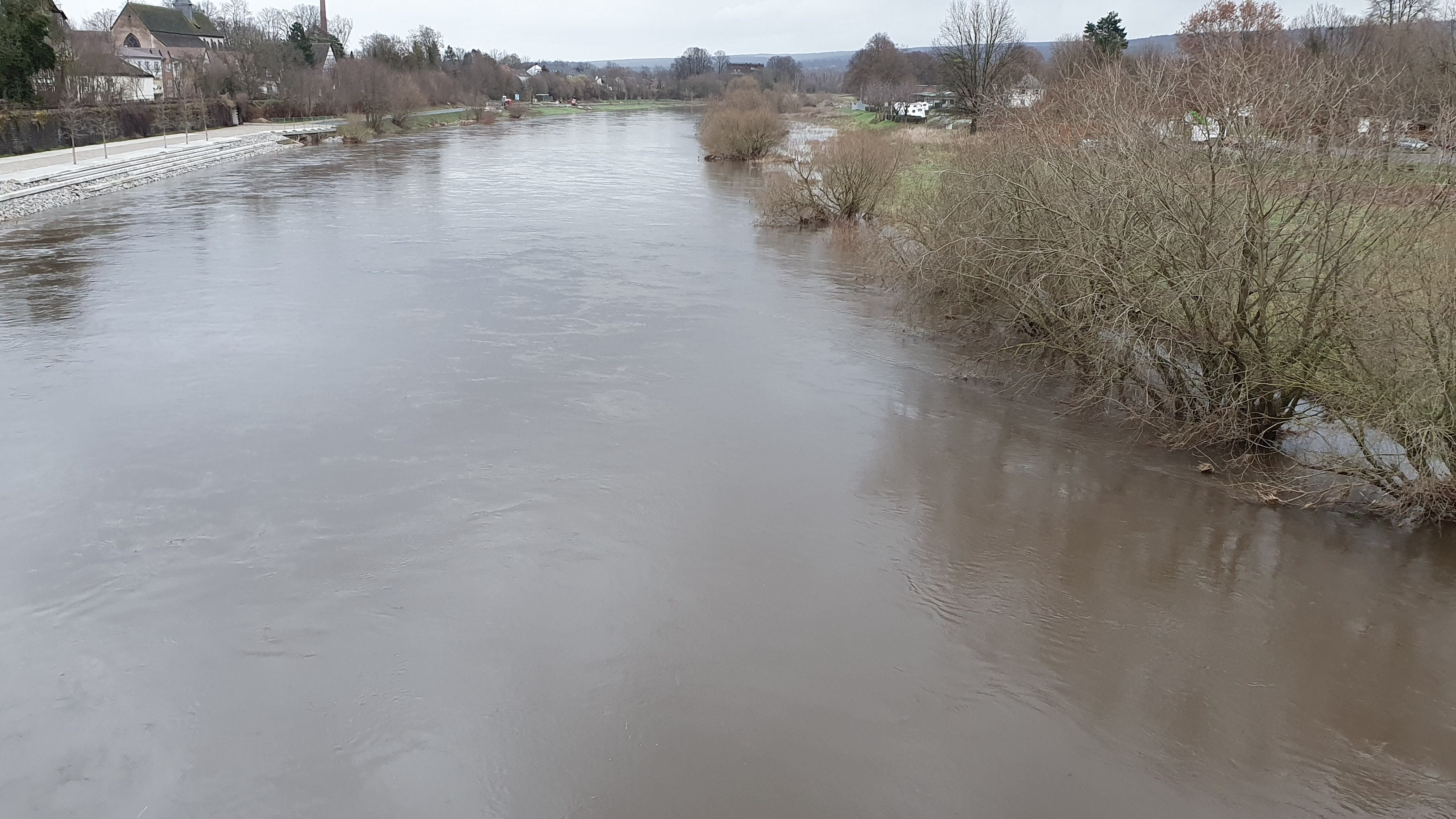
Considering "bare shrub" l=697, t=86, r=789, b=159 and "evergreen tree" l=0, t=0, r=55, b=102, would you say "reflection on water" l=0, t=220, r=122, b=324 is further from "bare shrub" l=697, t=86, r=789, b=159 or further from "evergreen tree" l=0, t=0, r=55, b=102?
"bare shrub" l=697, t=86, r=789, b=159

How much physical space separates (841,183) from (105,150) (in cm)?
2823

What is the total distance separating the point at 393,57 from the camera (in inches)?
3155

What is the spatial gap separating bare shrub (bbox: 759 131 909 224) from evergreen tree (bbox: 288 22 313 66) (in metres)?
60.2

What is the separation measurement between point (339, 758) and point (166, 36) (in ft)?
291

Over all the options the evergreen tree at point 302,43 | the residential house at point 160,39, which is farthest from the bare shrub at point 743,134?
the evergreen tree at point 302,43

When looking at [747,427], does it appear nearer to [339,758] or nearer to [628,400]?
[628,400]

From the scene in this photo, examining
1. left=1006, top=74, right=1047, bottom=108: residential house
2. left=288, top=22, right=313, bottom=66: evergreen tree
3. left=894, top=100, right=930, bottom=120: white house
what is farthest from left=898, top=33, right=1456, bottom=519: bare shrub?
left=288, top=22, right=313, bottom=66: evergreen tree

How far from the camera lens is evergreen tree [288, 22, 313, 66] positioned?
74.8 meters

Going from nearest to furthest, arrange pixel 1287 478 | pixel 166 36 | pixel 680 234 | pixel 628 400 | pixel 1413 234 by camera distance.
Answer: pixel 1413 234, pixel 1287 478, pixel 628 400, pixel 680 234, pixel 166 36

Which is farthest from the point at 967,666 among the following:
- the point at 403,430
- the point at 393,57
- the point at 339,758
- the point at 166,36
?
the point at 166,36

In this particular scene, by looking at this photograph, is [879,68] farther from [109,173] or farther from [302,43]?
[109,173]

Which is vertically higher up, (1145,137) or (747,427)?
(1145,137)

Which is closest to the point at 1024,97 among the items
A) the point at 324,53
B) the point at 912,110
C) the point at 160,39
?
the point at 912,110

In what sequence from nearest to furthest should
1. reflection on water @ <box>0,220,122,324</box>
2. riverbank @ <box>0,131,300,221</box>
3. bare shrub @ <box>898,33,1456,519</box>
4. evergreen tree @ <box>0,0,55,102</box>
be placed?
bare shrub @ <box>898,33,1456,519</box>, reflection on water @ <box>0,220,122,324</box>, riverbank @ <box>0,131,300,221</box>, evergreen tree @ <box>0,0,55,102</box>
